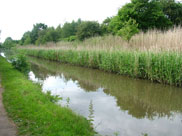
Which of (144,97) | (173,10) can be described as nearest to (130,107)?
(144,97)

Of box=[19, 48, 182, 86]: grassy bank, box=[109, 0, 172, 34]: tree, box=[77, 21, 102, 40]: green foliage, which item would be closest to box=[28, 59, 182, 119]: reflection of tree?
box=[19, 48, 182, 86]: grassy bank

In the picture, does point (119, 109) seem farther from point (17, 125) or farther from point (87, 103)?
point (17, 125)

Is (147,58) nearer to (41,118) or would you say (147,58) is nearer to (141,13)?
(41,118)

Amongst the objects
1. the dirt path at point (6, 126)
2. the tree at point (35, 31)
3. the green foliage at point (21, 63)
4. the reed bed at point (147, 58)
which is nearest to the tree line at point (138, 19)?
the reed bed at point (147, 58)

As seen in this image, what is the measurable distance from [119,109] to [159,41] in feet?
25.0

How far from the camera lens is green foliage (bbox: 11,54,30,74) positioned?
11622mm

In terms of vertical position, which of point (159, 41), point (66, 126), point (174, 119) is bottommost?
point (174, 119)

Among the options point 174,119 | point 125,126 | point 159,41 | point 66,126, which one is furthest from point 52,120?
point 159,41

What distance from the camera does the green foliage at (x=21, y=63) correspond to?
38.1ft

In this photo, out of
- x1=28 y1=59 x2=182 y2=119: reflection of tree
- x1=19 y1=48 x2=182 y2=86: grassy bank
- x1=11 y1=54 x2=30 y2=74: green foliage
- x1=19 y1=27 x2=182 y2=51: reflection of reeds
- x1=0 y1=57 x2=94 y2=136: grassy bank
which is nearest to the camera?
x1=0 y1=57 x2=94 y2=136: grassy bank

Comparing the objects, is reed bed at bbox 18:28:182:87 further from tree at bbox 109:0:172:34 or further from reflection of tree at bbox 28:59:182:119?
tree at bbox 109:0:172:34

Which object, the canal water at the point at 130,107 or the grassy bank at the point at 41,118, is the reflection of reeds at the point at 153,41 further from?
the grassy bank at the point at 41,118

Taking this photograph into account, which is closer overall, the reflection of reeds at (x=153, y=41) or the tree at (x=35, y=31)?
the reflection of reeds at (x=153, y=41)

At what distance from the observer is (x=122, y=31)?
14.6 m
